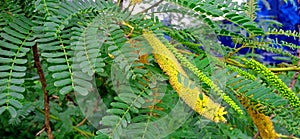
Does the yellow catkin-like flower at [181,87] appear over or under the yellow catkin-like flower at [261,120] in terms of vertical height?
over

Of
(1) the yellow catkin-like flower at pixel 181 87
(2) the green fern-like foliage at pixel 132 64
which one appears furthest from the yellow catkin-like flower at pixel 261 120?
(1) the yellow catkin-like flower at pixel 181 87

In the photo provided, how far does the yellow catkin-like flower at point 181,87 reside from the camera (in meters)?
0.54

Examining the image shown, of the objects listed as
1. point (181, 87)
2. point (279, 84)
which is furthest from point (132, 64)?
point (279, 84)

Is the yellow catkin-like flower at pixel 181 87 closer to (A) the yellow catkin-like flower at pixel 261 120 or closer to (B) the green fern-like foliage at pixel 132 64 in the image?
(B) the green fern-like foliage at pixel 132 64

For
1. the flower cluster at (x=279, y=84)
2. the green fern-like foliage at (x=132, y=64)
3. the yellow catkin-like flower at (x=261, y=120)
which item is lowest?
the yellow catkin-like flower at (x=261, y=120)

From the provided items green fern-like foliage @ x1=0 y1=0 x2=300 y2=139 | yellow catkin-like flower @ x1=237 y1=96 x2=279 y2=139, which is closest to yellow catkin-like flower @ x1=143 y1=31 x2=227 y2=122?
green fern-like foliage @ x1=0 y1=0 x2=300 y2=139

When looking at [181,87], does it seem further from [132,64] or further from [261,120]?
[261,120]

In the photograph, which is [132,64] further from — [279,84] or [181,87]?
[279,84]

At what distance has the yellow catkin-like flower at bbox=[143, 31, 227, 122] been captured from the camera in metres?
0.54

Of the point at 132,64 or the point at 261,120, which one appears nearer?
the point at 132,64

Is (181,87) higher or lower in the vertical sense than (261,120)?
higher

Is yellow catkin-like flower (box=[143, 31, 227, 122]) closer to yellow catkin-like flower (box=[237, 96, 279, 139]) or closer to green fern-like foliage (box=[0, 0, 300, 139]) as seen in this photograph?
green fern-like foliage (box=[0, 0, 300, 139])

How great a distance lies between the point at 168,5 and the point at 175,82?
17 cm

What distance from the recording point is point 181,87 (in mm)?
540
